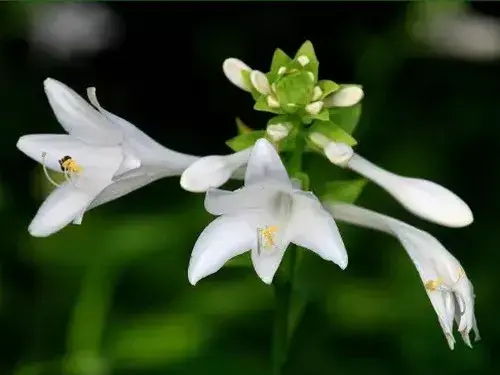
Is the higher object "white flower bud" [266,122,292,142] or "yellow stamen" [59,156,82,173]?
"white flower bud" [266,122,292,142]

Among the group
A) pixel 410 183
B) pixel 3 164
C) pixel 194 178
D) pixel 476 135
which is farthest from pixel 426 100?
pixel 194 178

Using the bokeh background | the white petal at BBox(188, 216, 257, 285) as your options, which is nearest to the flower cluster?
the white petal at BBox(188, 216, 257, 285)

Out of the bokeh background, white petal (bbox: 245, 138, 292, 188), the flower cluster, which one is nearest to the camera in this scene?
white petal (bbox: 245, 138, 292, 188)

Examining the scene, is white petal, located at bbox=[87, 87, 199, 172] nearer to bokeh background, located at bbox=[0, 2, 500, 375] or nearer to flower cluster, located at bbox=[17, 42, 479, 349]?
flower cluster, located at bbox=[17, 42, 479, 349]

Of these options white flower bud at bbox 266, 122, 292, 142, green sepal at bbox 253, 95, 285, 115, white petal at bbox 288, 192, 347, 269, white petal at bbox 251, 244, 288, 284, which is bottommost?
white petal at bbox 251, 244, 288, 284

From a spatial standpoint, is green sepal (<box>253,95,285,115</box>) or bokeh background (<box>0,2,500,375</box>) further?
bokeh background (<box>0,2,500,375</box>)

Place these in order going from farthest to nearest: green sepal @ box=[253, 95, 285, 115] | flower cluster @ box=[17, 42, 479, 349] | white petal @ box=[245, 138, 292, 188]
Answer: green sepal @ box=[253, 95, 285, 115], flower cluster @ box=[17, 42, 479, 349], white petal @ box=[245, 138, 292, 188]

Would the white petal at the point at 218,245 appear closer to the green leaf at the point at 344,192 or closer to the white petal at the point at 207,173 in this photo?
the white petal at the point at 207,173

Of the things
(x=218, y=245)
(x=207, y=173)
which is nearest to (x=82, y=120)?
(x=207, y=173)

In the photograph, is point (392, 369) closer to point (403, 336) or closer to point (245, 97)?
point (403, 336)
